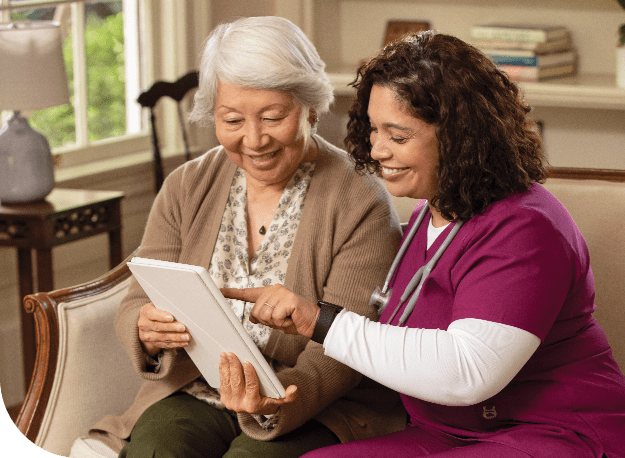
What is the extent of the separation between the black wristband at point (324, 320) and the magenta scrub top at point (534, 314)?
0.51 ft

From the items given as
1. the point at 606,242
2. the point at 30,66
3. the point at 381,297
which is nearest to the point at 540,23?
the point at 606,242

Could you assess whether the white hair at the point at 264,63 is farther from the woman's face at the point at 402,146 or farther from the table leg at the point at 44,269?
the table leg at the point at 44,269

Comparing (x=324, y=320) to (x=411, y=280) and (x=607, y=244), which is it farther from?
(x=607, y=244)

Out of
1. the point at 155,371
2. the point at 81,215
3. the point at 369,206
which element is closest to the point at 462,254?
the point at 369,206

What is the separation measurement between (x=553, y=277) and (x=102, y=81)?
101 inches

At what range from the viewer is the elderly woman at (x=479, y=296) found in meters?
1.15

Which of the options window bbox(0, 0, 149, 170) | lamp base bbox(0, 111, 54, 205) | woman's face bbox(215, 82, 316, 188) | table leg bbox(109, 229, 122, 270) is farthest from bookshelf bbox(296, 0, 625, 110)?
woman's face bbox(215, 82, 316, 188)

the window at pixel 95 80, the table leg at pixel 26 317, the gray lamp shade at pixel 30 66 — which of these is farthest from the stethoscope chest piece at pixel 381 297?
the window at pixel 95 80

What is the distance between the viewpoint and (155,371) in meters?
1.62

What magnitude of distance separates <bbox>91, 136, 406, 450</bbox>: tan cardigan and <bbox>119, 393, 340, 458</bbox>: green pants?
0.03 meters

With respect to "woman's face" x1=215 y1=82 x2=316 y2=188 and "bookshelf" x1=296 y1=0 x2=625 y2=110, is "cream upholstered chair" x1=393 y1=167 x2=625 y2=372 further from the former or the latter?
"bookshelf" x1=296 y1=0 x2=625 y2=110

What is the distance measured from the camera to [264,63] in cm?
152

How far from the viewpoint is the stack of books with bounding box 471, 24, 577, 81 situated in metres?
2.97

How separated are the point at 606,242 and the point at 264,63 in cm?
79
